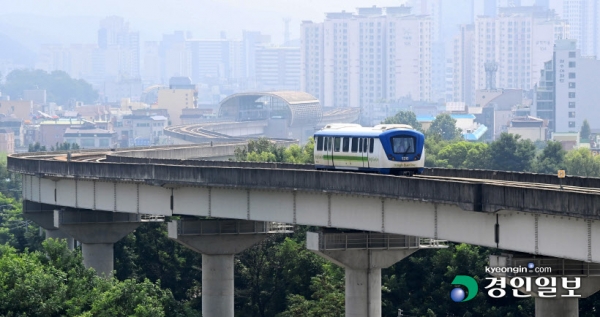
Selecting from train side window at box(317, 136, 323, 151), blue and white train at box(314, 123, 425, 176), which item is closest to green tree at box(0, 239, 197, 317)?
train side window at box(317, 136, 323, 151)

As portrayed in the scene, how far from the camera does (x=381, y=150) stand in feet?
213

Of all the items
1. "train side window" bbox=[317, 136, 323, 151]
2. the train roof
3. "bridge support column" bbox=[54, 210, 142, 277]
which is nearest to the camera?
the train roof

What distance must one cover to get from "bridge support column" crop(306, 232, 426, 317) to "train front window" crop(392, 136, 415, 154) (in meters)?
4.17

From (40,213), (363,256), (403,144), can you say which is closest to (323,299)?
(363,256)

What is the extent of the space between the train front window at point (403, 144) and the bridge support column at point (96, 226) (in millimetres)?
25041

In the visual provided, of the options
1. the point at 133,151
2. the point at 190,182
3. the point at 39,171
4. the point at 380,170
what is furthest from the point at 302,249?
the point at 133,151

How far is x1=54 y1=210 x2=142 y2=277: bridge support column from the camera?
86250 millimetres

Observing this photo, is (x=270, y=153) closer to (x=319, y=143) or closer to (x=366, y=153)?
(x=319, y=143)

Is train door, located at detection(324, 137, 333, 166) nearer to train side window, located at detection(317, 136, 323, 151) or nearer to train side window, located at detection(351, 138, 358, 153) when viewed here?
train side window, located at detection(317, 136, 323, 151)

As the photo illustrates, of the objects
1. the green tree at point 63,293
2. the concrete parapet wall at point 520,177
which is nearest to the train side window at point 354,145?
the concrete parapet wall at point 520,177

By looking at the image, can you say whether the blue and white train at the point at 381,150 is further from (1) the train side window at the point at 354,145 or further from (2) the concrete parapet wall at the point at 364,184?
(2) the concrete parapet wall at the point at 364,184

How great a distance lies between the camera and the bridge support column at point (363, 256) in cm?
6644

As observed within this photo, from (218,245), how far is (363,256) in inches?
457

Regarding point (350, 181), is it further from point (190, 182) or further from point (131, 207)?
point (131, 207)
